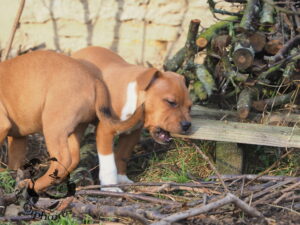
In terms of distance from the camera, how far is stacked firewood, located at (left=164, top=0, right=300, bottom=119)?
5879 mm

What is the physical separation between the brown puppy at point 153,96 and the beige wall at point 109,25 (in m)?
1.71

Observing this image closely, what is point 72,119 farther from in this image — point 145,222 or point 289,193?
point 289,193

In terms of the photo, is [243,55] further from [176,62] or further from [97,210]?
[97,210]

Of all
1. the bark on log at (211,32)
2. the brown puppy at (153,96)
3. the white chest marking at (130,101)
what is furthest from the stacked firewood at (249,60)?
the white chest marking at (130,101)

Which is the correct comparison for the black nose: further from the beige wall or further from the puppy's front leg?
the beige wall

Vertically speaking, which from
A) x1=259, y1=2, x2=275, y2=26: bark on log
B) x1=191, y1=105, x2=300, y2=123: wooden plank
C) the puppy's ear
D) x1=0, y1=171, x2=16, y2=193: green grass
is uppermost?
x1=259, y1=2, x2=275, y2=26: bark on log

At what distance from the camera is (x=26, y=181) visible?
16.7 feet

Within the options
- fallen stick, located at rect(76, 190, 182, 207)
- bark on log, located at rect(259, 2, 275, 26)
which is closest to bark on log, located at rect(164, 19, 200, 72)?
bark on log, located at rect(259, 2, 275, 26)

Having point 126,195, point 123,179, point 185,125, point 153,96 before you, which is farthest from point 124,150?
point 126,195

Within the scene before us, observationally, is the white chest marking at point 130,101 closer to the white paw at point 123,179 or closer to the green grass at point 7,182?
the white paw at point 123,179

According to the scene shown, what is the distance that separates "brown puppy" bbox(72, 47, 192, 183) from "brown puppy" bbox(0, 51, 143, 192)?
130 mm

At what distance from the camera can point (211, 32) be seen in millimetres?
6344

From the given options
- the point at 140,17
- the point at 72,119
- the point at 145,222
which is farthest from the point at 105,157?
the point at 140,17

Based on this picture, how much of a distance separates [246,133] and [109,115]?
129cm
